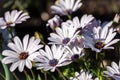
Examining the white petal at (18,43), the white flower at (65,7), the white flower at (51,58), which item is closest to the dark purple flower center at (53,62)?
the white flower at (51,58)

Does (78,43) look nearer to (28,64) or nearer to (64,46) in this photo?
(64,46)

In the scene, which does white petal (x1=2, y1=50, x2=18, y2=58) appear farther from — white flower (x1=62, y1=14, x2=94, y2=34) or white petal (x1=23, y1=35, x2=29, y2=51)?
white flower (x1=62, y1=14, x2=94, y2=34)

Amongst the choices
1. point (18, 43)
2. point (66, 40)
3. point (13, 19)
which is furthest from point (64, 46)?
point (13, 19)

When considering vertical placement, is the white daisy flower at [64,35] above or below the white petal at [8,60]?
above

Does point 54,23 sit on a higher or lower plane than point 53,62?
higher

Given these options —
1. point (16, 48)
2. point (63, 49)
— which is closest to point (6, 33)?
point (16, 48)

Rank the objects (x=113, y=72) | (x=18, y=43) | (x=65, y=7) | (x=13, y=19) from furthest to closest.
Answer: (x=65, y=7) → (x=13, y=19) → (x=18, y=43) → (x=113, y=72)

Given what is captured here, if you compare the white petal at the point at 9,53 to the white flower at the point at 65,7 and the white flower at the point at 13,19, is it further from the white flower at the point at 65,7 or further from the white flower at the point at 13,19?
the white flower at the point at 65,7
